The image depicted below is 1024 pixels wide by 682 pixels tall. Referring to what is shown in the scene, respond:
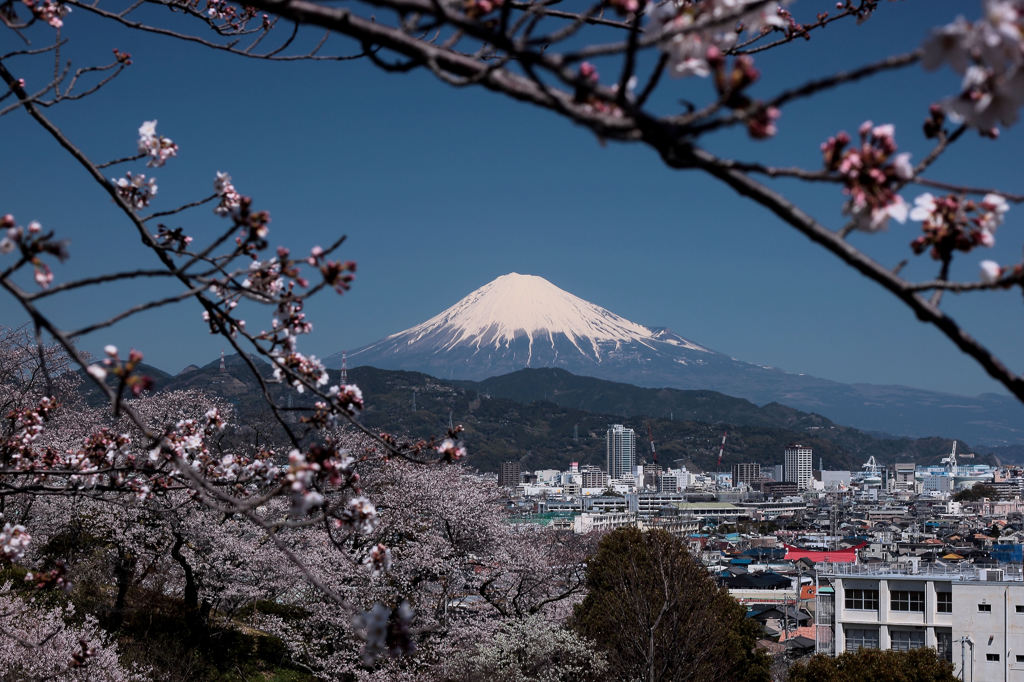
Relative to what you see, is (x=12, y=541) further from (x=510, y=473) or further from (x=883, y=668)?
(x=510, y=473)

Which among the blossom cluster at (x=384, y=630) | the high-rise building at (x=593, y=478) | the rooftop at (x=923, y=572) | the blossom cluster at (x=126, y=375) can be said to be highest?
the blossom cluster at (x=126, y=375)

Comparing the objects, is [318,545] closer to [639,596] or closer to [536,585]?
[536,585]

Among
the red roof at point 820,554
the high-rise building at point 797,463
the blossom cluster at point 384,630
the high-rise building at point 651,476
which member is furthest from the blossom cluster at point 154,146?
the high-rise building at point 797,463

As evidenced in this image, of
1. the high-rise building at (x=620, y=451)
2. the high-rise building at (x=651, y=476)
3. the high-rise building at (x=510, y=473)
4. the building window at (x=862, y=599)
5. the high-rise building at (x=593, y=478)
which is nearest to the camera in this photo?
the building window at (x=862, y=599)

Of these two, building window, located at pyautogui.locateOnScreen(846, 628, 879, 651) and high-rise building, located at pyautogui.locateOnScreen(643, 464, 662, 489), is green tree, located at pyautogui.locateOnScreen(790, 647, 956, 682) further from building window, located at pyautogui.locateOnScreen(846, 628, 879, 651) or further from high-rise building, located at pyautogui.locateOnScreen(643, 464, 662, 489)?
high-rise building, located at pyautogui.locateOnScreen(643, 464, 662, 489)

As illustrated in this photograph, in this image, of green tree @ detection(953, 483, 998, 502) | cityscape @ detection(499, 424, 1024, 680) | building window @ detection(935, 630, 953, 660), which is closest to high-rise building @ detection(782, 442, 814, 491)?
cityscape @ detection(499, 424, 1024, 680)

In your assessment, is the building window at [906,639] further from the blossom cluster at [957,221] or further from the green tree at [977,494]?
the green tree at [977,494]

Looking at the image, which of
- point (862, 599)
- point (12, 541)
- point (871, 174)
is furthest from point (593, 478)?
point (871, 174)
